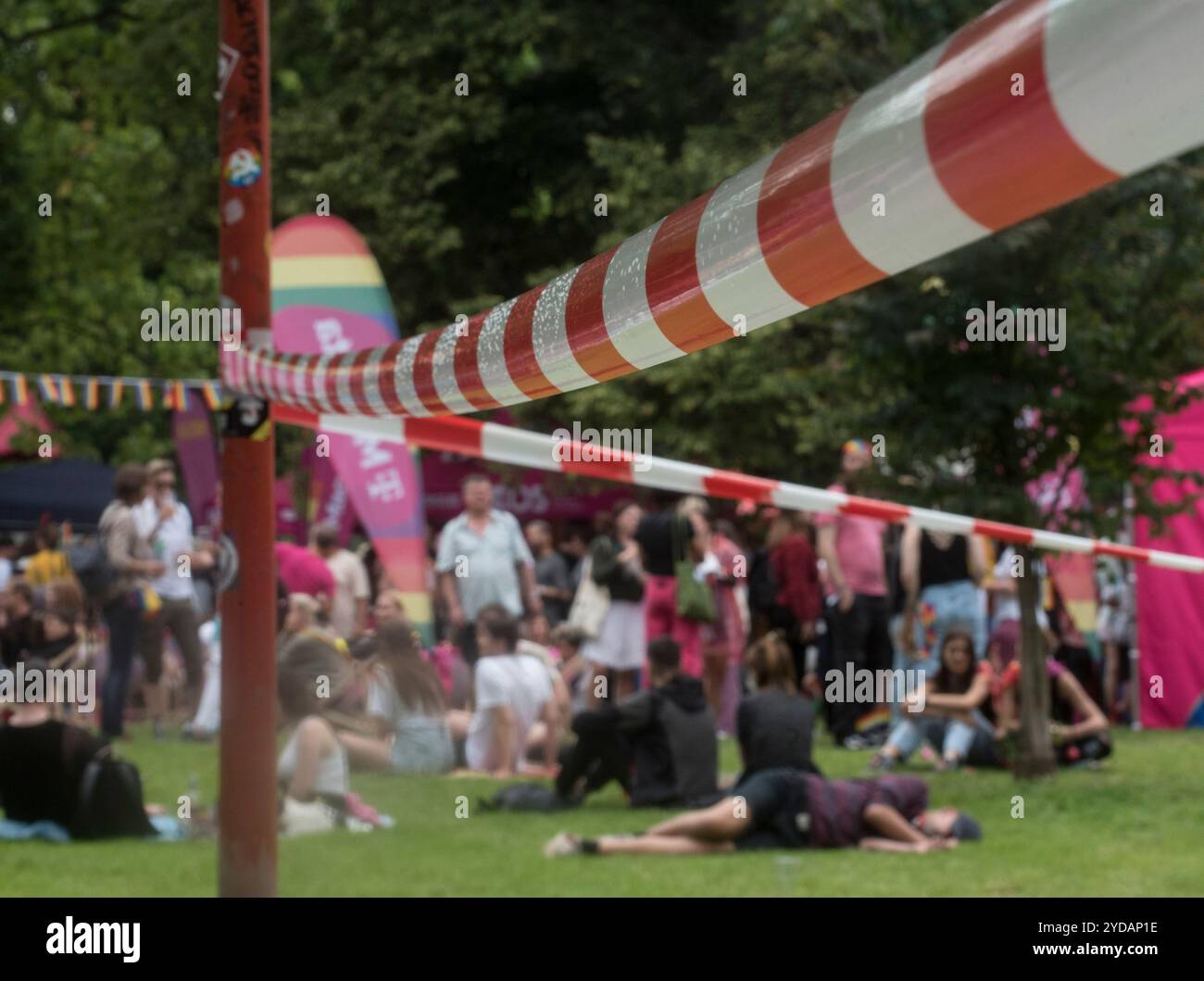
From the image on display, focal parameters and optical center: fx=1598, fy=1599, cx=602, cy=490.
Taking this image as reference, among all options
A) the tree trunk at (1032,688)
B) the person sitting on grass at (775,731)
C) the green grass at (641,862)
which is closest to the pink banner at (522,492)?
A: the tree trunk at (1032,688)

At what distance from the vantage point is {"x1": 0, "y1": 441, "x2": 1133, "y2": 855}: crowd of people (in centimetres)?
739

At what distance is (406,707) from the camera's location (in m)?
9.49

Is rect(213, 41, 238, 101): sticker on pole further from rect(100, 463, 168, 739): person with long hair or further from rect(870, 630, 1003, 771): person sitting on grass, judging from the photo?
rect(100, 463, 168, 739): person with long hair

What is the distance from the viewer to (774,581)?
43.2 ft

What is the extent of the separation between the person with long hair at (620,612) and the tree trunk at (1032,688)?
2.99 metres

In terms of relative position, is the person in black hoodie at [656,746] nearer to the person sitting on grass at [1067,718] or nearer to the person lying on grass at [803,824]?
the person lying on grass at [803,824]

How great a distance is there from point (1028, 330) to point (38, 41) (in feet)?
46.2

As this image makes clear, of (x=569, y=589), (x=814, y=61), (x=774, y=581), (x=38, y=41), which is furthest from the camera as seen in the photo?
(x=814, y=61)

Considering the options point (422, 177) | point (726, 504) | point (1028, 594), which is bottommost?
point (1028, 594)

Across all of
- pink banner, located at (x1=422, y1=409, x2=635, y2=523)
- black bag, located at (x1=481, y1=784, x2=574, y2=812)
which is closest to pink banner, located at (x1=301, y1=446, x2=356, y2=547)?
black bag, located at (x1=481, y1=784, x2=574, y2=812)

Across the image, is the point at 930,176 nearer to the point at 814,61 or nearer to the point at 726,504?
the point at 726,504

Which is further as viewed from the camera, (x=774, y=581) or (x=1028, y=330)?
(x=774, y=581)

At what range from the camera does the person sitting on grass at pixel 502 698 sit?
9703 millimetres
